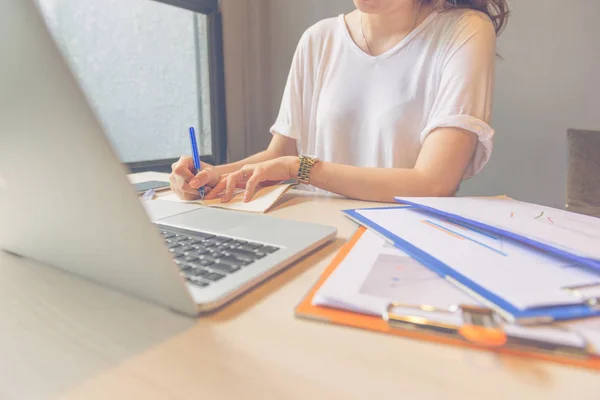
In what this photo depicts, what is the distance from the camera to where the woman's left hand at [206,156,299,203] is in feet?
2.54

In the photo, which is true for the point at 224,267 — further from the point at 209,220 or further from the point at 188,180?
the point at 188,180

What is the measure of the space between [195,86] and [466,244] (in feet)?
5.58

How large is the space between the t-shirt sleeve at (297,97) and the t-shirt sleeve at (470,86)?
1.41 ft

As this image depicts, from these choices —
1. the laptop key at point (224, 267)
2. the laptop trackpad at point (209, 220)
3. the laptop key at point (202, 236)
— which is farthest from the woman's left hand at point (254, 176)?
the laptop key at point (224, 267)

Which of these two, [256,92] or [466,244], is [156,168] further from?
[466,244]

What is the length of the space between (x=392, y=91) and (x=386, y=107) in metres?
0.05

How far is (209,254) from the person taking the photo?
41cm

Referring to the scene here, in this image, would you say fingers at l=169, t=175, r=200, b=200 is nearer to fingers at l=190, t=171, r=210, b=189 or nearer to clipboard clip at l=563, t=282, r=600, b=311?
fingers at l=190, t=171, r=210, b=189

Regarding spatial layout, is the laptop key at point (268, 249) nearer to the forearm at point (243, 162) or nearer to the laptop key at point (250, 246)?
the laptop key at point (250, 246)

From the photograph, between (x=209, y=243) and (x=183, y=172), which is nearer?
(x=209, y=243)

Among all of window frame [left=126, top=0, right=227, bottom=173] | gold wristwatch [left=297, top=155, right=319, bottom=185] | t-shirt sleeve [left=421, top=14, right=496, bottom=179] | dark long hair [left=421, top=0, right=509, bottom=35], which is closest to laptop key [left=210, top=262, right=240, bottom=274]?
gold wristwatch [left=297, top=155, right=319, bottom=185]

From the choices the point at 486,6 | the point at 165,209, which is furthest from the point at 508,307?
the point at 486,6

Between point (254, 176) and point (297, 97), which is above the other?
point (297, 97)

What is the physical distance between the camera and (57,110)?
0.79 feet
